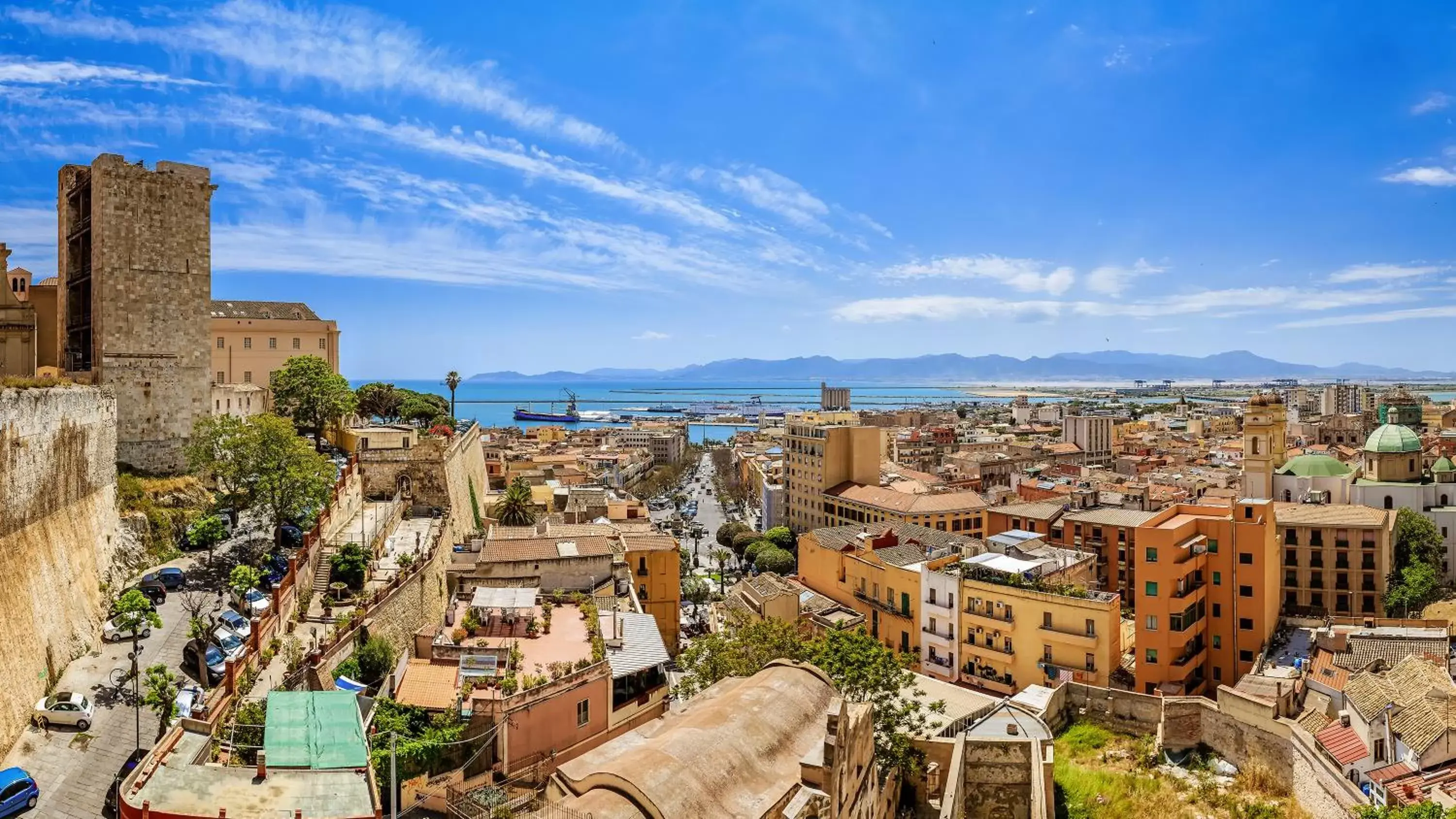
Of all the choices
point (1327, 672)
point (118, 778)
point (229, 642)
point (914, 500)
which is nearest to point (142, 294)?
point (229, 642)

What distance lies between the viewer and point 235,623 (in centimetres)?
2136

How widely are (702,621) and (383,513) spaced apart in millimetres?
17641

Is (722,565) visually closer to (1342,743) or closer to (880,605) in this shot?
(880,605)

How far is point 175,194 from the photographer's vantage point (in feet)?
93.1

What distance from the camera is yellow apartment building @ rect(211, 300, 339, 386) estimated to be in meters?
50.0

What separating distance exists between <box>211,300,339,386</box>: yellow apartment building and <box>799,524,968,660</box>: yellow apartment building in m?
28.9

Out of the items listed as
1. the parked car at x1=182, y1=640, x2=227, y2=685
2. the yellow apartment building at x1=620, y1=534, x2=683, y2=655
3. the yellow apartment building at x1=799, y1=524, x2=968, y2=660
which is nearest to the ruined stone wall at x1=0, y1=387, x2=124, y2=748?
the parked car at x1=182, y1=640, x2=227, y2=685

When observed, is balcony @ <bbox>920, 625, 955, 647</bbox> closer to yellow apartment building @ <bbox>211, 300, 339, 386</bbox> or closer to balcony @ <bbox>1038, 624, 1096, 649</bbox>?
balcony @ <bbox>1038, 624, 1096, 649</bbox>

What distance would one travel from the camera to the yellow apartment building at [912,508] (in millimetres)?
57062

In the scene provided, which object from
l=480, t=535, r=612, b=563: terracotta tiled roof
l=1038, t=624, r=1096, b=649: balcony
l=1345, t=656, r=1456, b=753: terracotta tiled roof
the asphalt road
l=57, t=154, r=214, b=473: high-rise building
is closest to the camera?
the asphalt road

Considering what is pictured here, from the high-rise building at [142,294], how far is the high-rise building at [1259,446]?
161 feet

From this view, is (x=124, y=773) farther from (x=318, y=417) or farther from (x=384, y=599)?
(x=318, y=417)

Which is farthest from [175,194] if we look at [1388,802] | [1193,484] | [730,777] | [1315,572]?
[1193,484]

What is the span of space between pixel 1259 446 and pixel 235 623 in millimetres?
48796
